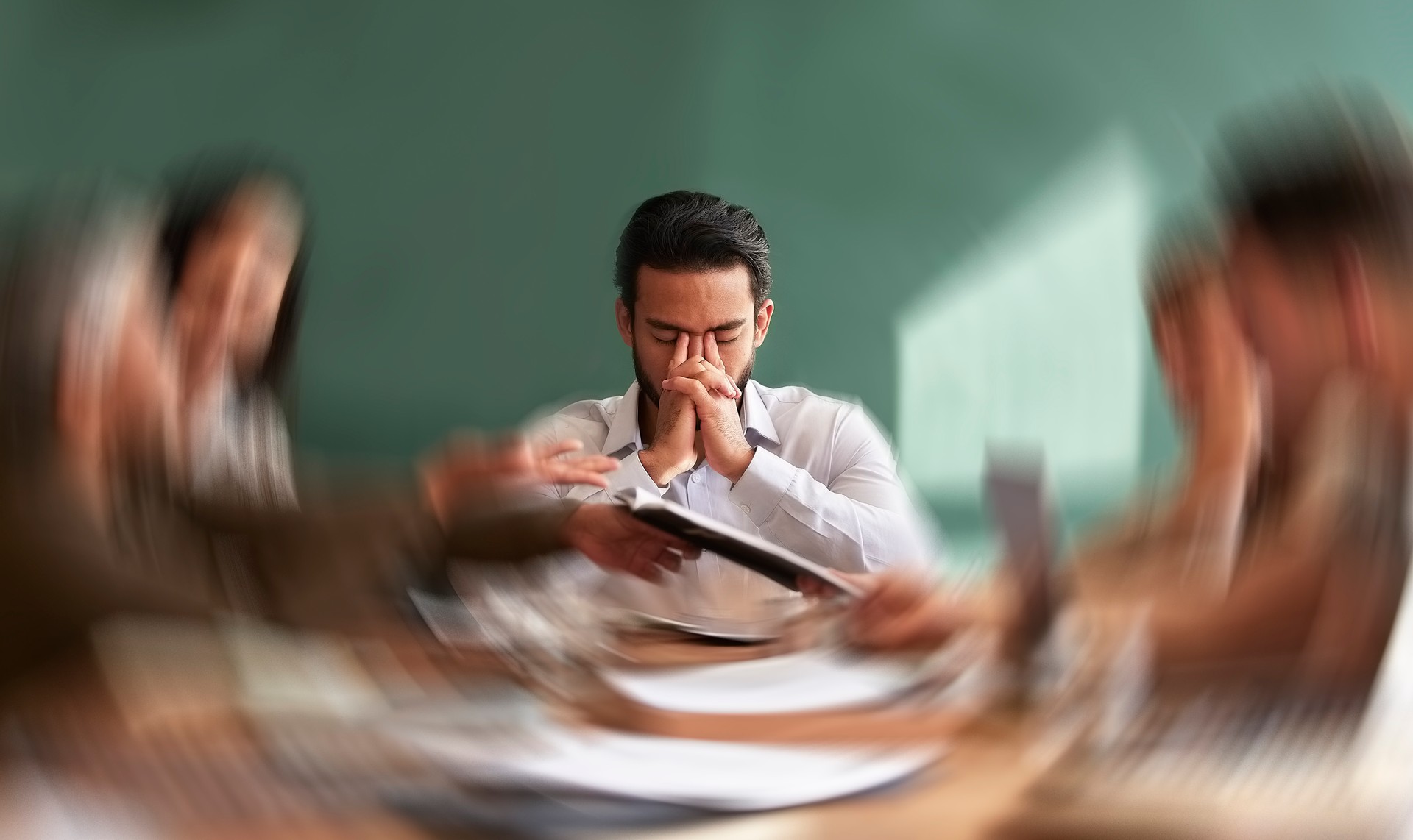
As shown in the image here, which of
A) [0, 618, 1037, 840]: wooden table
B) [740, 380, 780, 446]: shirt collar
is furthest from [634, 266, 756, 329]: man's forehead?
[0, 618, 1037, 840]: wooden table

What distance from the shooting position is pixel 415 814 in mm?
150

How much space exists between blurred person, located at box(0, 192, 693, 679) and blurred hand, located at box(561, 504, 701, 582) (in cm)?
12

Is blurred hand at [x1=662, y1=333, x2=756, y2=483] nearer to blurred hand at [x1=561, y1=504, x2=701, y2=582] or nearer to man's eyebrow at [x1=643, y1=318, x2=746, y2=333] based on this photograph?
man's eyebrow at [x1=643, y1=318, x2=746, y2=333]

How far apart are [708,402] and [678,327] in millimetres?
73

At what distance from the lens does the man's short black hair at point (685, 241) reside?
0.77m

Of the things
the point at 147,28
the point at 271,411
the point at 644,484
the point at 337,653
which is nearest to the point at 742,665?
the point at 337,653

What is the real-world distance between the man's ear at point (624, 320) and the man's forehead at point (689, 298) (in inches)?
0.4

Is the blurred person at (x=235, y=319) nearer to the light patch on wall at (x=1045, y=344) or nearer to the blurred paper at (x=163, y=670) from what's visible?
the blurred paper at (x=163, y=670)

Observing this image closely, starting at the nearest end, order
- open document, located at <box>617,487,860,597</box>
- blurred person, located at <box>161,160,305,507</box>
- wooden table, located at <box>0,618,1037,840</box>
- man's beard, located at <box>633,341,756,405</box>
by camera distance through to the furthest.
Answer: wooden table, located at <box>0,618,1037,840</box> < blurred person, located at <box>161,160,305,507</box> < open document, located at <box>617,487,860,597</box> < man's beard, located at <box>633,341,756,405</box>

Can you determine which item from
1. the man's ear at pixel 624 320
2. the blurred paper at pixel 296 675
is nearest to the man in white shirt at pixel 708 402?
the man's ear at pixel 624 320

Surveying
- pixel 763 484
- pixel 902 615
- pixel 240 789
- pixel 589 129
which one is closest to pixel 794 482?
pixel 763 484

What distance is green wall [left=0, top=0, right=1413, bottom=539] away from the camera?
18.4 inches

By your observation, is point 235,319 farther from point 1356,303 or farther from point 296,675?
point 1356,303

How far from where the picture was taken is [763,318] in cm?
83
